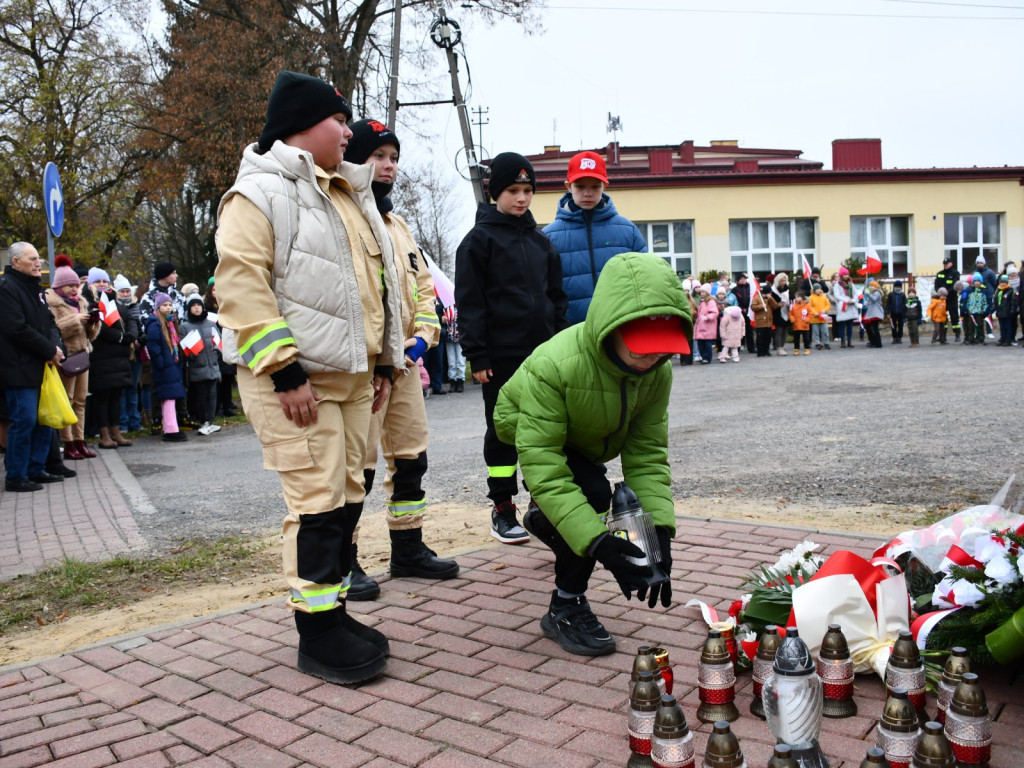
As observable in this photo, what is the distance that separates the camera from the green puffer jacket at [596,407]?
334 centimetres

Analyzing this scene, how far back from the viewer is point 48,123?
23.5 metres

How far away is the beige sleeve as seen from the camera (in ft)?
11.4

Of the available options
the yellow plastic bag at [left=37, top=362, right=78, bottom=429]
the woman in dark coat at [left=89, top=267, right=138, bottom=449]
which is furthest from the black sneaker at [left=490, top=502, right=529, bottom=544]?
the woman in dark coat at [left=89, top=267, right=138, bottom=449]

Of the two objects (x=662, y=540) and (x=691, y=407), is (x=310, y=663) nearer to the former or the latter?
(x=662, y=540)

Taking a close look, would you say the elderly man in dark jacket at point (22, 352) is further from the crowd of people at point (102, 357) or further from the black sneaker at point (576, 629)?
the black sneaker at point (576, 629)

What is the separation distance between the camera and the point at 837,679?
10.3ft

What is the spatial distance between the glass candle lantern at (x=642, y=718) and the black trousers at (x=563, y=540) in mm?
987

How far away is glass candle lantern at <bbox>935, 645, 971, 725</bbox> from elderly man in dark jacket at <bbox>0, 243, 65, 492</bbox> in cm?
823

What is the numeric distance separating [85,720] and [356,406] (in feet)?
4.99

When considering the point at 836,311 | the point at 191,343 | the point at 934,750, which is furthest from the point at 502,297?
the point at 836,311

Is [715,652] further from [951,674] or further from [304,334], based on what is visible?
[304,334]

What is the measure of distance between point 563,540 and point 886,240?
35.9m

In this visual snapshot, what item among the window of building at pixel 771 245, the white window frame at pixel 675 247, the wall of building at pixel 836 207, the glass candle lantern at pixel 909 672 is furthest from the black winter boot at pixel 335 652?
the window of building at pixel 771 245

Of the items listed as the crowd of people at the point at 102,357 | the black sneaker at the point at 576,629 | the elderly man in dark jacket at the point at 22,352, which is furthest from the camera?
the crowd of people at the point at 102,357
